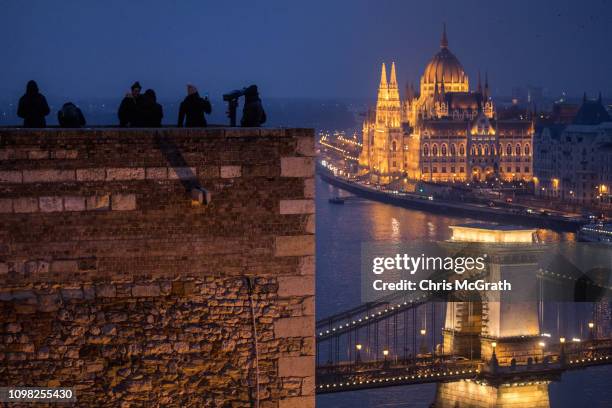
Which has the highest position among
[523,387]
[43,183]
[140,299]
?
[43,183]

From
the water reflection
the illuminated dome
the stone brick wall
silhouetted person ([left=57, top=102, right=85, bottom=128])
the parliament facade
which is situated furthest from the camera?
the illuminated dome

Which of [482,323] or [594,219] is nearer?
[482,323]

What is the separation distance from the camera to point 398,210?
51781mm

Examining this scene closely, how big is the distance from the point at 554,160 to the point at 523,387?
127 feet

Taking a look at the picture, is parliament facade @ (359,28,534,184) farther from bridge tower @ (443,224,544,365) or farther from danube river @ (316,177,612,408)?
bridge tower @ (443,224,544,365)

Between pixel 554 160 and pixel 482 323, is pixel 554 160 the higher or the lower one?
the higher one

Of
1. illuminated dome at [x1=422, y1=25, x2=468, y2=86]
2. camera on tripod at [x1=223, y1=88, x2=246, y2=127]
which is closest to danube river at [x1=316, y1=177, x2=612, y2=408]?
camera on tripod at [x1=223, y1=88, x2=246, y2=127]

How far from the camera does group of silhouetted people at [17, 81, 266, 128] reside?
12.3 feet

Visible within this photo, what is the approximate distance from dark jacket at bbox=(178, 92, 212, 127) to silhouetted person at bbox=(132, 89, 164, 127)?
66mm

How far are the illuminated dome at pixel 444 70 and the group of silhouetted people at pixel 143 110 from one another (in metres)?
74.1

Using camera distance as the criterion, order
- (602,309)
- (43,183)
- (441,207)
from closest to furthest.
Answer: (43,183) < (602,309) < (441,207)

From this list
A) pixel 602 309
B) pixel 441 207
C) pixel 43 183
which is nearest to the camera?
pixel 43 183

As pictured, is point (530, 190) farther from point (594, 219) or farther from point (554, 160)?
point (594, 219)

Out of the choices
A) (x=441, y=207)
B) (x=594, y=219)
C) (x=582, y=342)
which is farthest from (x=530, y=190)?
(x=582, y=342)
